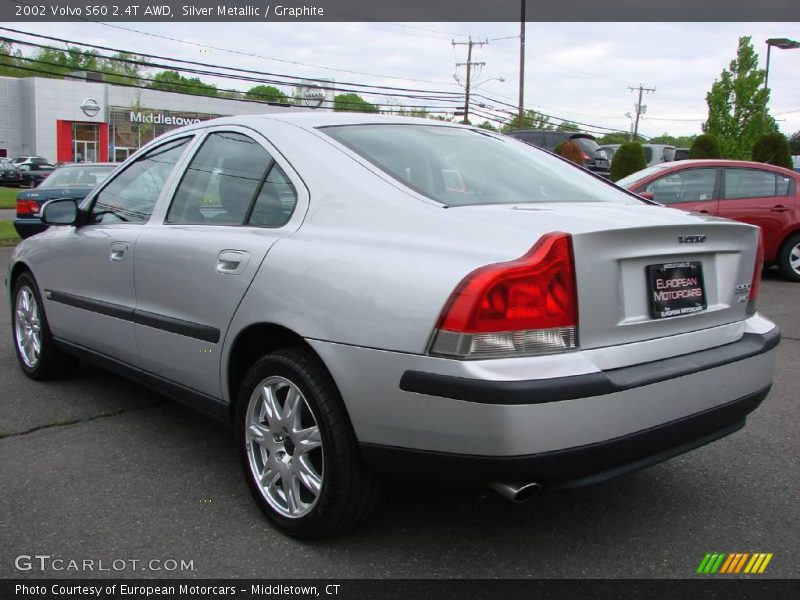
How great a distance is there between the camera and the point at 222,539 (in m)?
2.84

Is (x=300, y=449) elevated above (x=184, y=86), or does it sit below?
below

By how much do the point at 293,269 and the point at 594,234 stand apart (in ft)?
3.43

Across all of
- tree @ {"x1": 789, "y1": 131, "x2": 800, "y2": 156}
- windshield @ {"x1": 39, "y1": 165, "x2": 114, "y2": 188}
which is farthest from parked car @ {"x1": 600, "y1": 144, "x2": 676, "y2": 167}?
tree @ {"x1": 789, "y1": 131, "x2": 800, "y2": 156}

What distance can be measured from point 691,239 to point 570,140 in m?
16.6

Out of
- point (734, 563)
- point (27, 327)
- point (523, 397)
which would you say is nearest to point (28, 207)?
point (27, 327)

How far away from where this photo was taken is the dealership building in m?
55.6

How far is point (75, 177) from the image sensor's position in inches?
514

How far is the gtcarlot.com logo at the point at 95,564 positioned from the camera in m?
2.62

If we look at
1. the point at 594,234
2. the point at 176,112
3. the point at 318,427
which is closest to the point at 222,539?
the point at 318,427

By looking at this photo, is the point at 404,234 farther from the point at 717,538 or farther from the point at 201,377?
the point at 717,538

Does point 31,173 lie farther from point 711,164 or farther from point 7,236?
point 711,164

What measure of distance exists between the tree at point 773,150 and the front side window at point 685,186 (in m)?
7.64

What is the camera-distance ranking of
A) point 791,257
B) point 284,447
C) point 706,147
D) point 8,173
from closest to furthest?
point 284,447 < point 791,257 < point 706,147 < point 8,173

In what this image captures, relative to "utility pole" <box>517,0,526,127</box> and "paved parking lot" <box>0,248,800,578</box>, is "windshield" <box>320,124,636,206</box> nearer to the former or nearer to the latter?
"paved parking lot" <box>0,248,800,578</box>
